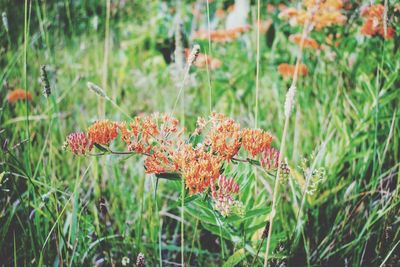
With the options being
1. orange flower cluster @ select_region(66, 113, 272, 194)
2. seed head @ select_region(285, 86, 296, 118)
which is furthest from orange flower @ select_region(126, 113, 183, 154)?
seed head @ select_region(285, 86, 296, 118)

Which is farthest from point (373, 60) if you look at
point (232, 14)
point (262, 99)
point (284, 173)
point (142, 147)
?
point (232, 14)

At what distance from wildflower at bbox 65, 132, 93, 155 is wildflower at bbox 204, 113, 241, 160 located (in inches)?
11.5

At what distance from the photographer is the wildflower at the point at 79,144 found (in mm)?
945

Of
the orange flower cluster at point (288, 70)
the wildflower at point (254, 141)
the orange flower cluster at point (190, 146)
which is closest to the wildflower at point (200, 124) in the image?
the orange flower cluster at point (190, 146)

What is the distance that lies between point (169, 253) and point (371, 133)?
0.92 meters

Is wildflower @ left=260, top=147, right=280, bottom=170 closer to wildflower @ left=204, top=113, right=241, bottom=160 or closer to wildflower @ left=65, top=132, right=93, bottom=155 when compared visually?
wildflower @ left=204, top=113, right=241, bottom=160

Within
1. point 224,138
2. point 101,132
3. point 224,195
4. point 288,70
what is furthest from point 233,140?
point 288,70

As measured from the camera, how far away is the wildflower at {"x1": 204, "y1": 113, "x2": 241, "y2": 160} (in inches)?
35.3

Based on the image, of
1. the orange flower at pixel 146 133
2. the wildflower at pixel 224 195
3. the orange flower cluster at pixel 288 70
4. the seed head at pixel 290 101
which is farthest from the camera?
the orange flower cluster at pixel 288 70

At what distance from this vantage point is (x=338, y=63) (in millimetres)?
1881

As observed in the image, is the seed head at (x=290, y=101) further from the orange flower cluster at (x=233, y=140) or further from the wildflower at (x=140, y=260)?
the wildflower at (x=140, y=260)

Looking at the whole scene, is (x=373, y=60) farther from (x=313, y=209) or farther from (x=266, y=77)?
(x=266, y=77)

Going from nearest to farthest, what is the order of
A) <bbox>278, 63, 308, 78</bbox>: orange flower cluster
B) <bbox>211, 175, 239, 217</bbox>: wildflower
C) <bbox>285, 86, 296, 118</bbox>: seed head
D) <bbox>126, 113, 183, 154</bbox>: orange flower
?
<bbox>285, 86, 296, 118</bbox>: seed head
<bbox>211, 175, 239, 217</bbox>: wildflower
<bbox>126, 113, 183, 154</bbox>: orange flower
<bbox>278, 63, 308, 78</bbox>: orange flower cluster

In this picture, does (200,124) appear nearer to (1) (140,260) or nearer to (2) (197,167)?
(2) (197,167)
